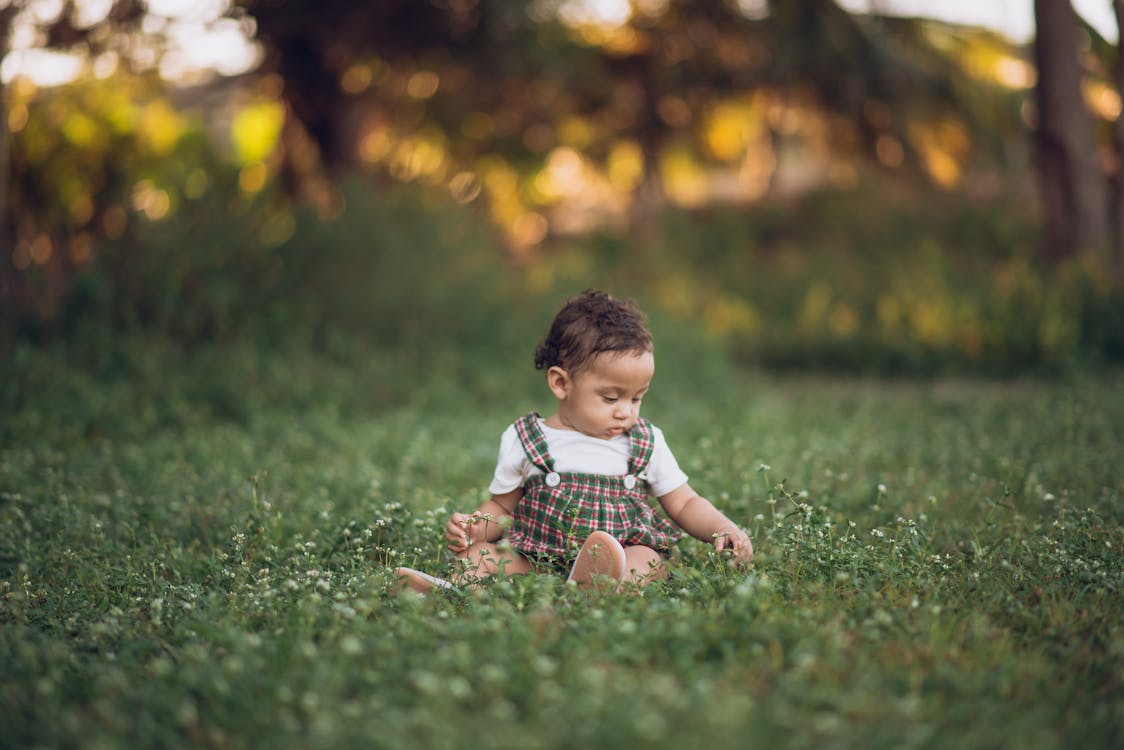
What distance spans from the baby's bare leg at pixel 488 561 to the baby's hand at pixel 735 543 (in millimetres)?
718

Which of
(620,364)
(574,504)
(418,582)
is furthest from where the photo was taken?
(574,504)

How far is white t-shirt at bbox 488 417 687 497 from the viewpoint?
3908mm

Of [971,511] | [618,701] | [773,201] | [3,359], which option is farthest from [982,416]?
[773,201]

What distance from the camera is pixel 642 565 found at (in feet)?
12.3

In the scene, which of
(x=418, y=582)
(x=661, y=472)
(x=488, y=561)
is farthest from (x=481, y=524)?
(x=661, y=472)

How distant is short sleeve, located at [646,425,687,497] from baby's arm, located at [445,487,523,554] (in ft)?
1.75

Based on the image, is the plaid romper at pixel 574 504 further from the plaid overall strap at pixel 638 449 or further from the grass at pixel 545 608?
the grass at pixel 545 608

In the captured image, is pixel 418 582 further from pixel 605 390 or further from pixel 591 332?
pixel 591 332

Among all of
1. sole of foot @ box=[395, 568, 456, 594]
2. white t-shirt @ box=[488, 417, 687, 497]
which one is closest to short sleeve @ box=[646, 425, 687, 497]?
white t-shirt @ box=[488, 417, 687, 497]

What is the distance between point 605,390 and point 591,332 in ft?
0.75

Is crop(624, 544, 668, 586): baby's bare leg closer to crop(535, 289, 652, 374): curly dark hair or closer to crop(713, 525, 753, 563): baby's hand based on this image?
crop(713, 525, 753, 563): baby's hand

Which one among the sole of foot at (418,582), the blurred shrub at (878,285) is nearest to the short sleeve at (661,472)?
the sole of foot at (418,582)

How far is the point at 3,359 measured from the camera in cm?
746

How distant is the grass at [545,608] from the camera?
94.2 inches
